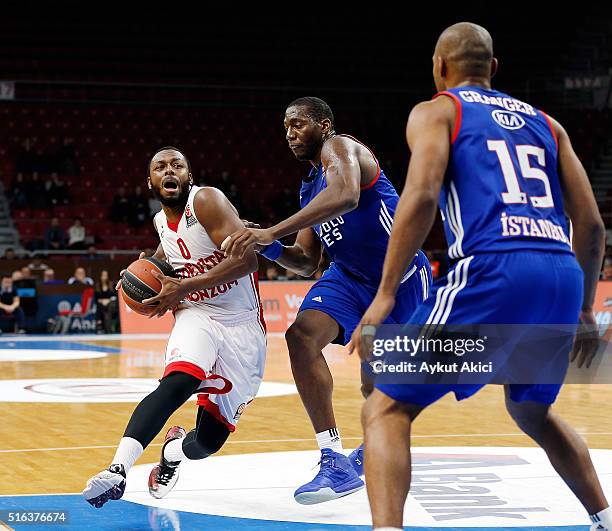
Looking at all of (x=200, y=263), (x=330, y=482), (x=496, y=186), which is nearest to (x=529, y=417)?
(x=496, y=186)

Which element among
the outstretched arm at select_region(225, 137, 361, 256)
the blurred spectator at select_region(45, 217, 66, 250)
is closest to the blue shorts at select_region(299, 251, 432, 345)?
the outstretched arm at select_region(225, 137, 361, 256)

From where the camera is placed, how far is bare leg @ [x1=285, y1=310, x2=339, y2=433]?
4.89m

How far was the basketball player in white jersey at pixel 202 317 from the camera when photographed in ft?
15.1

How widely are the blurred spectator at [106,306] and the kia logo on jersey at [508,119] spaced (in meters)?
15.7

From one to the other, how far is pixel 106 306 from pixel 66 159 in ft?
16.5

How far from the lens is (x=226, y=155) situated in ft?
80.3

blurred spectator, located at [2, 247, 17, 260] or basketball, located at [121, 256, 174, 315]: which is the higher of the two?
basketball, located at [121, 256, 174, 315]

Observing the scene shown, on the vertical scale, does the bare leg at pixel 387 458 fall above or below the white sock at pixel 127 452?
above

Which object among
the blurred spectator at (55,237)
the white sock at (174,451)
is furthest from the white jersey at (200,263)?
the blurred spectator at (55,237)

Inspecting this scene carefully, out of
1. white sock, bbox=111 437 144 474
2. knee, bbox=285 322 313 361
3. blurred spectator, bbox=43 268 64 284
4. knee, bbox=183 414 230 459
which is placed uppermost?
knee, bbox=285 322 313 361

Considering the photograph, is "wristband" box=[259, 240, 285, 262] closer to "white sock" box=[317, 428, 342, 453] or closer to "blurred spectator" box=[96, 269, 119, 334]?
"white sock" box=[317, 428, 342, 453]

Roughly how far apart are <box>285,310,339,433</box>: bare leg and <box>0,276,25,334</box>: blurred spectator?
1380cm

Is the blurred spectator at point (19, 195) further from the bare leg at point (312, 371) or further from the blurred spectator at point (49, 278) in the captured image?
the bare leg at point (312, 371)

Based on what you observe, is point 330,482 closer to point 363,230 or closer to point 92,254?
point 363,230
